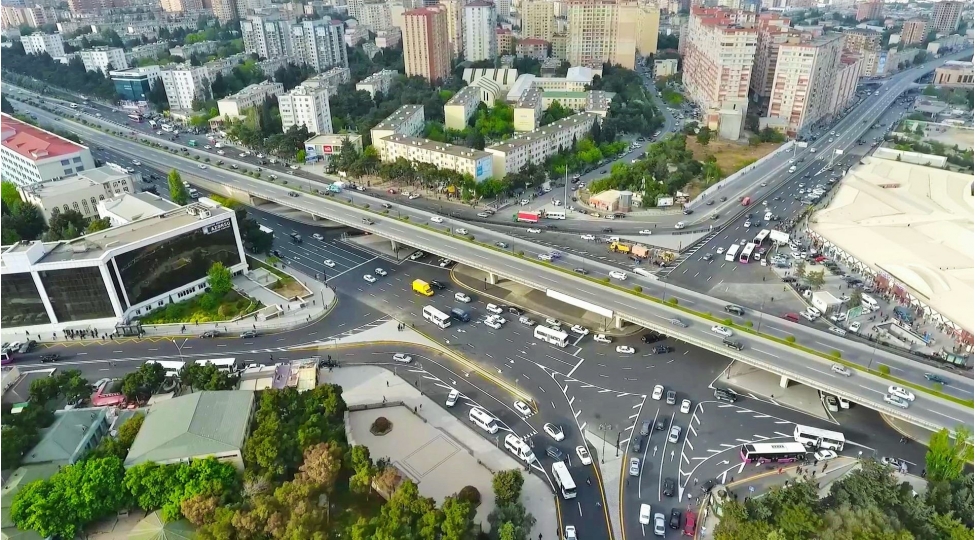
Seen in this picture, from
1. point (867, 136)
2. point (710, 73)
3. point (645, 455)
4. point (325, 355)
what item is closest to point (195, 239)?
point (325, 355)

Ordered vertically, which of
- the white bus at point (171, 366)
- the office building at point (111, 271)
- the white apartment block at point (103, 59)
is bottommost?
Result: the white bus at point (171, 366)

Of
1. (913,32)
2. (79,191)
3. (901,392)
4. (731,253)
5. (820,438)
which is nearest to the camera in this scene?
(901,392)

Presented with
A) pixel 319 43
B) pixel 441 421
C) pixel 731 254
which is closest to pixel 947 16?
pixel 731 254

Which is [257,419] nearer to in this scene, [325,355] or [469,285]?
[325,355]

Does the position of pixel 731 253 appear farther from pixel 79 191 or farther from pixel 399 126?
pixel 79 191

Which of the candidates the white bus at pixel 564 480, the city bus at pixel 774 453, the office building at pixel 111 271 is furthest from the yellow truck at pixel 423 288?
the city bus at pixel 774 453

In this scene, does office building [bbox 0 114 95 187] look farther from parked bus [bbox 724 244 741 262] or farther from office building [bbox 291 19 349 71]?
parked bus [bbox 724 244 741 262]

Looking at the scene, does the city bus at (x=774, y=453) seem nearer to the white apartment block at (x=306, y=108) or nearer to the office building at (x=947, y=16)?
the white apartment block at (x=306, y=108)
